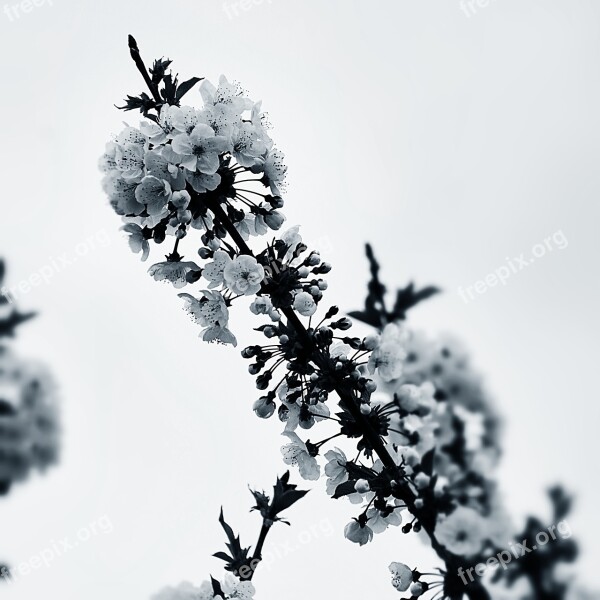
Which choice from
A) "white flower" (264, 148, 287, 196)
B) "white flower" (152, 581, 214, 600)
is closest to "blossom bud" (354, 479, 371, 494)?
"white flower" (264, 148, 287, 196)

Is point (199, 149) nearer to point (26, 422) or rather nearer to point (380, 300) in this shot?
point (380, 300)

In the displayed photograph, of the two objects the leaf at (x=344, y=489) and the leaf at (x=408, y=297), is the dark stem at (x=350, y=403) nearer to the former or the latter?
the leaf at (x=344, y=489)

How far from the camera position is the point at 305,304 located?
282 centimetres

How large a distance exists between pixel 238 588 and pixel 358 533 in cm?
71

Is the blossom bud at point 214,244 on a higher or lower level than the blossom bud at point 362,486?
higher

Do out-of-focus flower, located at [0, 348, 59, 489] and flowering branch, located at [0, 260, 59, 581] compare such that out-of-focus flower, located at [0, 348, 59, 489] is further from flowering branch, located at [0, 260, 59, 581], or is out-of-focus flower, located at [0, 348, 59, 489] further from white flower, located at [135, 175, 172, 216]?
white flower, located at [135, 175, 172, 216]

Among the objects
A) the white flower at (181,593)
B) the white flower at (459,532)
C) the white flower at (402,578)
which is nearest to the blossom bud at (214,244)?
the white flower at (402,578)

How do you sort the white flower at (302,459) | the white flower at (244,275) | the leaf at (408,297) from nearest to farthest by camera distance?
the white flower at (244,275) < the white flower at (302,459) < the leaf at (408,297)

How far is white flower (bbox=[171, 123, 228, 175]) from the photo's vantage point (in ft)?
8.68

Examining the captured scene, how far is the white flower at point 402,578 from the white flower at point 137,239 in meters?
1.94

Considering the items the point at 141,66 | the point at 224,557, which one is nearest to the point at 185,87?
the point at 141,66

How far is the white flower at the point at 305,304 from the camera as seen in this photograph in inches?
111

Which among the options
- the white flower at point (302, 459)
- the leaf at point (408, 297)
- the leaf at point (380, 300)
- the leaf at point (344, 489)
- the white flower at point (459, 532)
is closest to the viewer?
the leaf at point (344, 489)

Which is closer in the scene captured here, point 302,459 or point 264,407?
point 264,407
